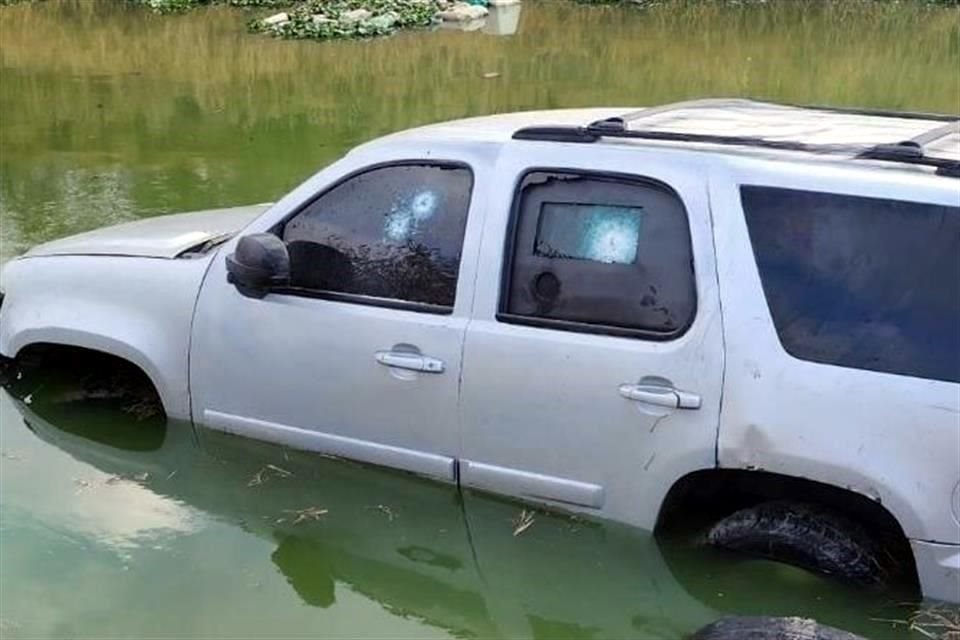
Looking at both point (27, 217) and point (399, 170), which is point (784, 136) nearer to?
point (399, 170)

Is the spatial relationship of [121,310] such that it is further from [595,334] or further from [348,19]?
[348,19]

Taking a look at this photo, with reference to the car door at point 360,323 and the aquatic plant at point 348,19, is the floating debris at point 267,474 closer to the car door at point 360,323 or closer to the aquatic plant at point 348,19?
the car door at point 360,323

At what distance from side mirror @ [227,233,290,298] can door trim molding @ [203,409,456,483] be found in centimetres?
62

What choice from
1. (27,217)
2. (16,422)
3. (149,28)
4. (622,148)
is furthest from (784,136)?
(149,28)

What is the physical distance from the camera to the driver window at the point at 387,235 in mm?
4492

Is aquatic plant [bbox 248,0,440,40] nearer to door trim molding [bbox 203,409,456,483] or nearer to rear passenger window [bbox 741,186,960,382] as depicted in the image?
door trim molding [bbox 203,409,456,483]

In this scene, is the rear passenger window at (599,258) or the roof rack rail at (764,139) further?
the rear passenger window at (599,258)

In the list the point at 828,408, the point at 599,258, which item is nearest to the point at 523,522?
the point at 599,258

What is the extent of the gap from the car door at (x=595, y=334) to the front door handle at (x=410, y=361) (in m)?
0.13

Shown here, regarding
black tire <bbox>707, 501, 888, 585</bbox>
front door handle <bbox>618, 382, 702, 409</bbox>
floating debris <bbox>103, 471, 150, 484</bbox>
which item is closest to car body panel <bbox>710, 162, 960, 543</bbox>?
front door handle <bbox>618, 382, 702, 409</bbox>

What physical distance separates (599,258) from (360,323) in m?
1.02

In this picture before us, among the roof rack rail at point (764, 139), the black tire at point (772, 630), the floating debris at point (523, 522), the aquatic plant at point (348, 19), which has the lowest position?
the floating debris at point (523, 522)

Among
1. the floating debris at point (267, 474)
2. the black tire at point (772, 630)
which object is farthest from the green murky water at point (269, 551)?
the black tire at point (772, 630)

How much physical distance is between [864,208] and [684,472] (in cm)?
107
